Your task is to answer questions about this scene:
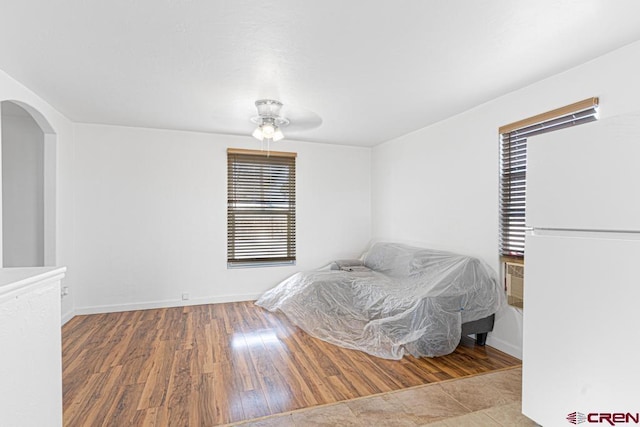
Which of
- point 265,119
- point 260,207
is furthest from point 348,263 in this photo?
point 265,119

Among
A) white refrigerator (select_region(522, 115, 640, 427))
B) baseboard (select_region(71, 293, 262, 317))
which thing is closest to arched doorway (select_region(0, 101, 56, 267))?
baseboard (select_region(71, 293, 262, 317))

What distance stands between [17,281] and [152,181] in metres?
3.68

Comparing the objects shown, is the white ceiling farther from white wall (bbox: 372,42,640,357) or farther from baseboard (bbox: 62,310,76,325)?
baseboard (bbox: 62,310,76,325)

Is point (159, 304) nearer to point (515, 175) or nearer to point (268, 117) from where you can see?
point (268, 117)

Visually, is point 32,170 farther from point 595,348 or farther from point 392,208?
point 595,348

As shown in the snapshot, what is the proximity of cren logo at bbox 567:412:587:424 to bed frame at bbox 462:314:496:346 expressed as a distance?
4.88ft

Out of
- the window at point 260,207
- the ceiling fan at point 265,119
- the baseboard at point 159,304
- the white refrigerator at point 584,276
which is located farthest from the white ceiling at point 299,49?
the baseboard at point 159,304

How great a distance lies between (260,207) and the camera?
4.84 m

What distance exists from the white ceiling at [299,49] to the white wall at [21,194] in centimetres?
116

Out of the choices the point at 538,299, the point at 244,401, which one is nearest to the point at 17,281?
the point at 244,401

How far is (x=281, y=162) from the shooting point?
494cm

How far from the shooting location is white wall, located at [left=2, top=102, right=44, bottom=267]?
3941 millimetres

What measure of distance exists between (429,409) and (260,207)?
3.48 metres

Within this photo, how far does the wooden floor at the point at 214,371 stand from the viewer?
2.10 m
